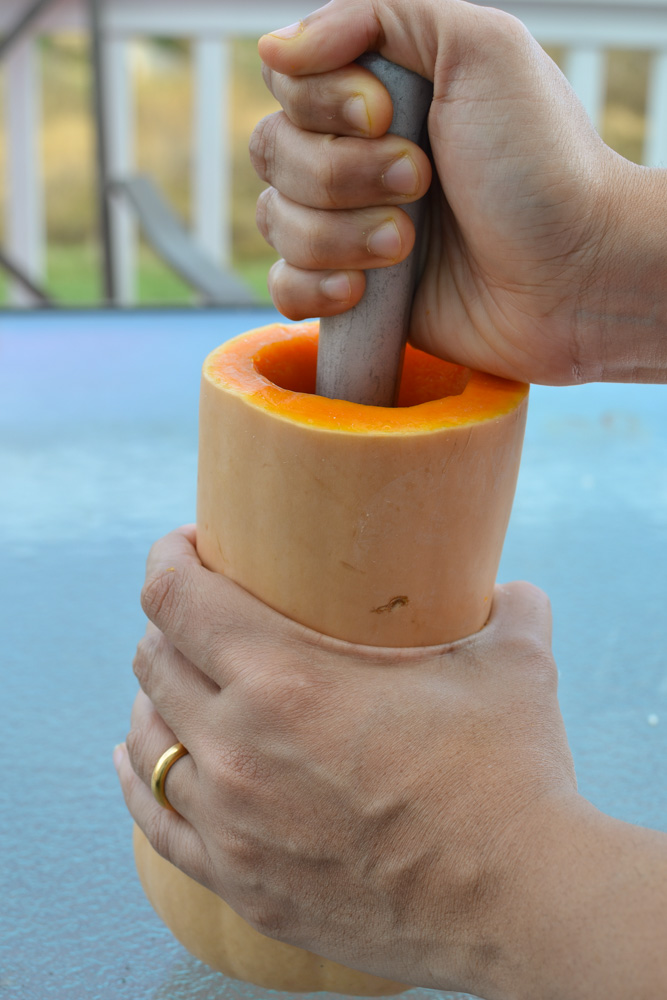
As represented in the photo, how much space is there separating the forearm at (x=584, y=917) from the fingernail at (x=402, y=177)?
0.41 meters

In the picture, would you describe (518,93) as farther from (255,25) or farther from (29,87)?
(29,87)

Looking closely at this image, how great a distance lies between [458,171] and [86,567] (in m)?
0.80

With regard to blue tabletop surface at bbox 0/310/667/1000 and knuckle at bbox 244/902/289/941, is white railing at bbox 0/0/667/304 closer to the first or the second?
blue tabletop surface at bbox 0/310/667/1000

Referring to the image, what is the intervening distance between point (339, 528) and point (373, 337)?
14 cm

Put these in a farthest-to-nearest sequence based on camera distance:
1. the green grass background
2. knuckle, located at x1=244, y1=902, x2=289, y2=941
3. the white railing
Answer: the green grass background → the white railing → knuckle, located at x1=244, y1=902, x2=289, y2=941

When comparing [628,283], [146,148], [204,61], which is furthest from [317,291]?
[146,148]

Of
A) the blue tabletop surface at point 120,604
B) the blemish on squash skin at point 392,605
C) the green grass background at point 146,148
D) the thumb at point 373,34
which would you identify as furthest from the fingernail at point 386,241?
the green grass background at point 146,148

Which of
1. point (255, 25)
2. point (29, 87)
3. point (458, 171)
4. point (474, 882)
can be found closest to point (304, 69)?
point (458, 171)

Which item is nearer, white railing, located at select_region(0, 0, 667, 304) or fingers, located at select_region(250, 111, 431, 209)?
fingers, located at select_region(250, 111, 431, 209)

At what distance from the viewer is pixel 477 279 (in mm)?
725

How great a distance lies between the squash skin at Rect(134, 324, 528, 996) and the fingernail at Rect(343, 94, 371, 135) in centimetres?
18

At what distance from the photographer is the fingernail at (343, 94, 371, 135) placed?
0.60 metres

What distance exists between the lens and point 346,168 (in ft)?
2.06

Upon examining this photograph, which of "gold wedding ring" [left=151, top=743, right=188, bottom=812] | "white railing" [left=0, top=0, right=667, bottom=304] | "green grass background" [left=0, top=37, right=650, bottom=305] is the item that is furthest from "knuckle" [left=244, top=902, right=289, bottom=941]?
"green grass background" [left=0, top=37, right=650, bottom=305]
